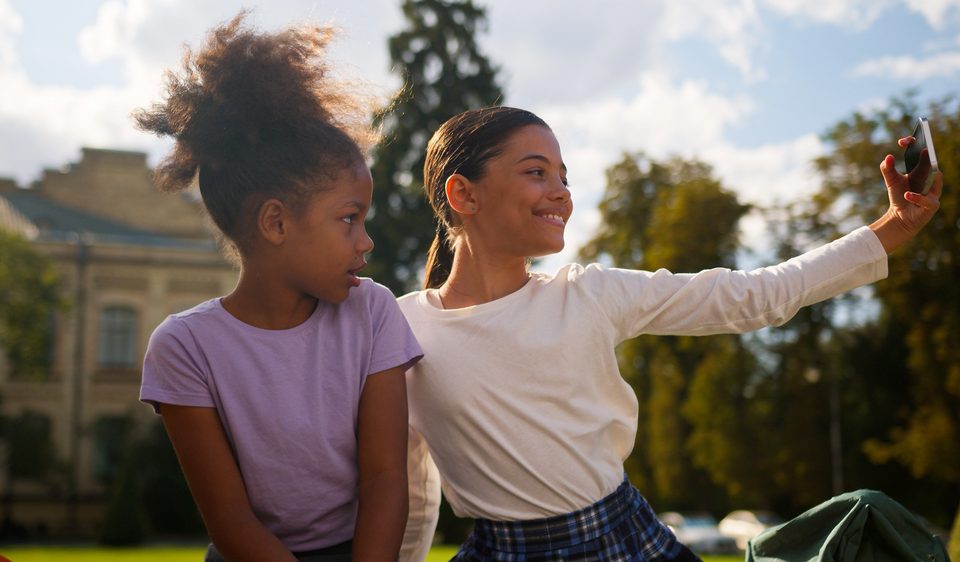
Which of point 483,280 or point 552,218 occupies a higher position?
point 552,218

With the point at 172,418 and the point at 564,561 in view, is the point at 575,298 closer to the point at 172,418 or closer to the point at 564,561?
the point at 564,561

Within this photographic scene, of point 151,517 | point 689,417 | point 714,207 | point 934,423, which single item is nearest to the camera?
point 934,423

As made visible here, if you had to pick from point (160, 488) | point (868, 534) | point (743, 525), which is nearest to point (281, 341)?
point (868, 534)

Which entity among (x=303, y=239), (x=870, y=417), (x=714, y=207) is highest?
(x=714, y=207)

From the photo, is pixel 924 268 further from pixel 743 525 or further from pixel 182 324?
pixel 182 324

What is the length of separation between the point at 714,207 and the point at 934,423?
845cm

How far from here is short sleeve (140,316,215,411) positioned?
2783mm

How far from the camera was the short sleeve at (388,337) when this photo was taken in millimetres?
2928

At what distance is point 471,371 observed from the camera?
317cm

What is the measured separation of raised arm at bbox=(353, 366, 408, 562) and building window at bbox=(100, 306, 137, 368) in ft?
125

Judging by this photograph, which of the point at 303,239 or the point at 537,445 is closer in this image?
the point at 303,239

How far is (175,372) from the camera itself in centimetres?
280

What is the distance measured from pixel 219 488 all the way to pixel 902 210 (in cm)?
202

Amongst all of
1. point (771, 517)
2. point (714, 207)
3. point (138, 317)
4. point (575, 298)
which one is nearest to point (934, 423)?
point (714, 207)
